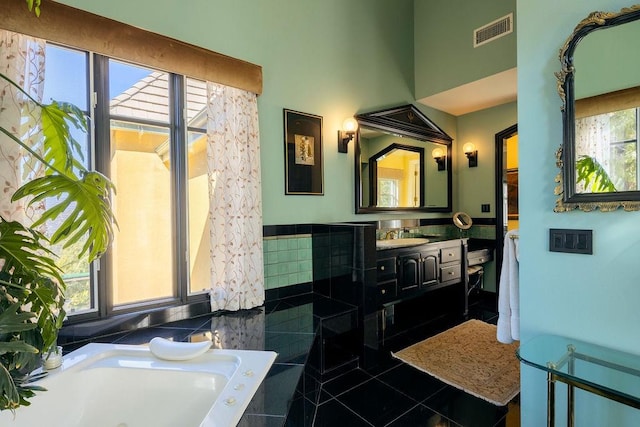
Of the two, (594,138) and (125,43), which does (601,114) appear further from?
(125,43)

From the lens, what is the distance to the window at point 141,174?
5.92 feet

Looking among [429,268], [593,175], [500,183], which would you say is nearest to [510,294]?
[593,175]

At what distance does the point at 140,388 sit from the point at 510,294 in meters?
1.95

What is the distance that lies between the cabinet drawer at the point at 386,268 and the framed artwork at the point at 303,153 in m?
0.85

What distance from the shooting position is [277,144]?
8.30 feet

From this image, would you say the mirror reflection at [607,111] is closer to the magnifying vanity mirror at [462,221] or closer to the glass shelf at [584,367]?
the glass shelf at [584,367]

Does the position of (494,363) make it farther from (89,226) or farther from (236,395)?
(89,226)

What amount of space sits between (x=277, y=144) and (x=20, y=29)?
63.0 inches

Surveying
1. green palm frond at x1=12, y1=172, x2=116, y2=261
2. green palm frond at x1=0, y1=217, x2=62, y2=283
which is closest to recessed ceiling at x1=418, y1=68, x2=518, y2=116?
green palm frond at x1=12, y1=172, x2=116, y2=261

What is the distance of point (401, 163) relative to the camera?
11.5 ft

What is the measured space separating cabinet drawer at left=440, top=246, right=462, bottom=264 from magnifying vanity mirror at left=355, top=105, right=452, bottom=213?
68 centimetres

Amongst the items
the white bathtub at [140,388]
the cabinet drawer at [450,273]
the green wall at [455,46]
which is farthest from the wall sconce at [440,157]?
the white bathtub at [140,388]

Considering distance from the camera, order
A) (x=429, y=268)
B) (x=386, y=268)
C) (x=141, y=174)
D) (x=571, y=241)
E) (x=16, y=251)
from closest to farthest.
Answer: (x=16, y=251) < (x=571, y=241) < (x=141, y=174) < (x=386, y=268) < (x=429, y=268)

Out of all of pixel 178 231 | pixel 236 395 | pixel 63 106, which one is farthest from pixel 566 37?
pixel 178 231
